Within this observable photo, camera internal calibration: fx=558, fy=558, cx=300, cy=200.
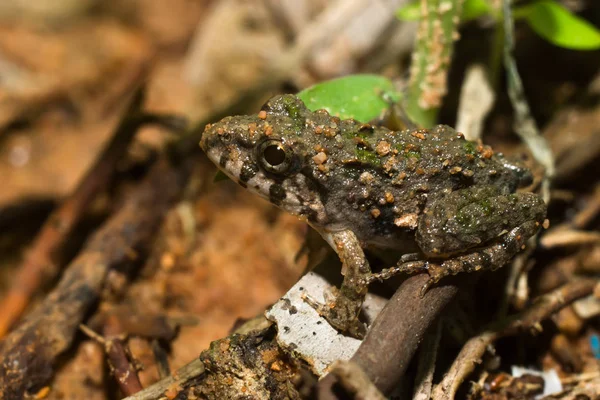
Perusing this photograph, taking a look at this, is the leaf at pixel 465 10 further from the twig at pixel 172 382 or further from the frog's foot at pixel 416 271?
the twig at pixel 172 382

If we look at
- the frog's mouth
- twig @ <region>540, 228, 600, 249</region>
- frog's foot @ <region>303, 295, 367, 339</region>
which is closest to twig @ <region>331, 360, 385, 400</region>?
frog's foot @ <region>303, 295, 367, 339</region>

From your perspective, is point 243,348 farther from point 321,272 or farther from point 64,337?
point 64,337

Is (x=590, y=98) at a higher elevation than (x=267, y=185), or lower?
higher

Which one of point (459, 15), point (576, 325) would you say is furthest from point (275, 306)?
point (459, 15)

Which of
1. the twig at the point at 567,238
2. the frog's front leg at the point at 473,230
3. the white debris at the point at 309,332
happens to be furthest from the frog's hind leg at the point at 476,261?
the twig at the point at 567,238

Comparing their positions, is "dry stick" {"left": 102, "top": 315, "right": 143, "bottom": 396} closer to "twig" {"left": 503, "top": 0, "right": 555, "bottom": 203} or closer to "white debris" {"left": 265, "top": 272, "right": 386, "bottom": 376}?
"white debris" {"left": 265, "top": 272, "right": 386, "bottom": 376}
